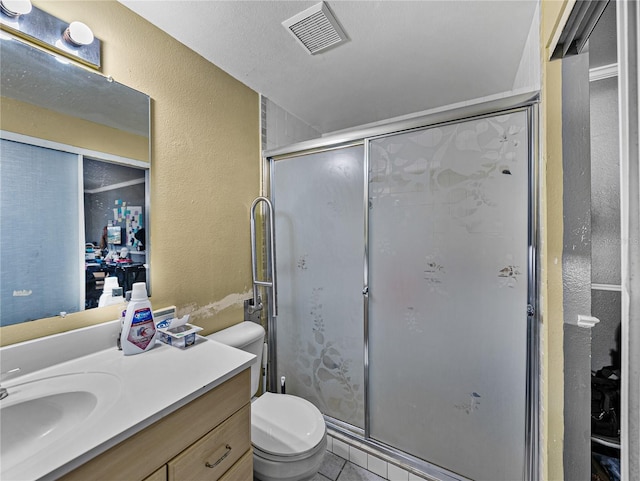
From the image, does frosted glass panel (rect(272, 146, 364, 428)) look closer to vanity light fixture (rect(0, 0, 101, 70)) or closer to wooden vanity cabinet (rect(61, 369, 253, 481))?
wooden vanity cabinet (rect(61, 369, 253, 481))

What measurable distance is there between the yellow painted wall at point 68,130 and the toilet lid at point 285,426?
128 cm

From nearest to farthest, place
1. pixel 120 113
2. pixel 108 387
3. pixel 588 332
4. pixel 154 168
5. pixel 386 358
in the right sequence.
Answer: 1. pixel 108 387
2. pixel 588 332
3. pixel 120 113
4. pixel 154 168
5. pixel 386 358

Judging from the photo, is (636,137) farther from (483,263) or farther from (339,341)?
(339,341)

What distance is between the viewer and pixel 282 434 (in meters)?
1.16

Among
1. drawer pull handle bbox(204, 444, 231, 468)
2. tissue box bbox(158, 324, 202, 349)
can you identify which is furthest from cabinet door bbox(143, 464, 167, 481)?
tissue box bbox(158, 324, 202, 349)

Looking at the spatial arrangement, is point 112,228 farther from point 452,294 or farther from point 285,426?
point 452,294

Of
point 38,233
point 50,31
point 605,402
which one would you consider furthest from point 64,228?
point 605,402

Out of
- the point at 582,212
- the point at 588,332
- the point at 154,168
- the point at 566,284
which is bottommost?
the point at 588,332

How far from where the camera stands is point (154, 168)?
120 cm

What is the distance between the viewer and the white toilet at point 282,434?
1.05 m

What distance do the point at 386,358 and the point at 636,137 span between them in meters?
1.27

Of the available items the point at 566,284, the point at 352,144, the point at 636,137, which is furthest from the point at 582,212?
the point at 352,144

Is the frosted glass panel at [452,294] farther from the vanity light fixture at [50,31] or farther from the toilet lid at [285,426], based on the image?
the vanity light fixture at [50,31]

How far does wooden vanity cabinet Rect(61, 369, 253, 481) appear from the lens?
1.91 feet
